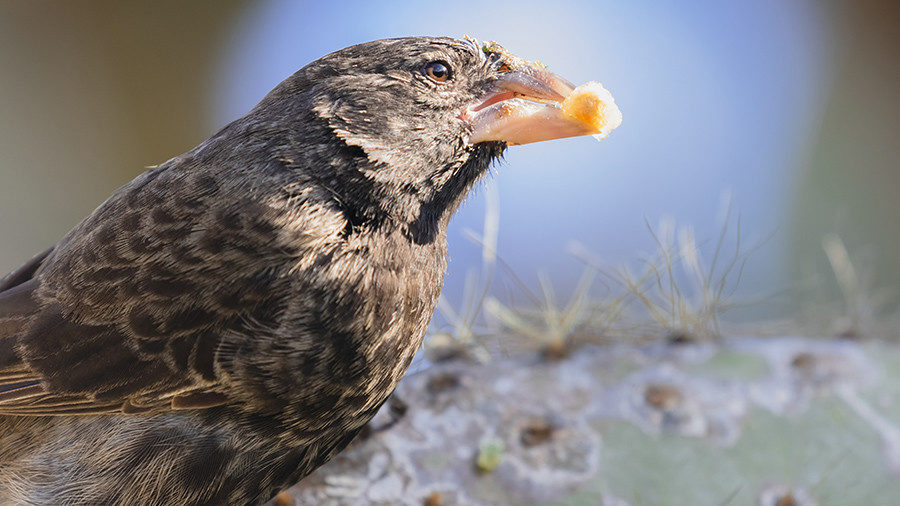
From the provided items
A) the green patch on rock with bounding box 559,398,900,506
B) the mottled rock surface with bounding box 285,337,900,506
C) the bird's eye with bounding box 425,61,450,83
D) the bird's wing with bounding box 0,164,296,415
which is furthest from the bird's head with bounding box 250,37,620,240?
the green patch on rock with bounding box 559,398,900,506

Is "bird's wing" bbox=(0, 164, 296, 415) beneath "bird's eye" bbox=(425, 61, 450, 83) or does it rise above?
beneath

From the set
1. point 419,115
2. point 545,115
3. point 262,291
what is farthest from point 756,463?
point 262,291

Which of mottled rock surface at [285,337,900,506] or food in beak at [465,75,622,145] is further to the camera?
mottled rock surface at [285,337,900,506]

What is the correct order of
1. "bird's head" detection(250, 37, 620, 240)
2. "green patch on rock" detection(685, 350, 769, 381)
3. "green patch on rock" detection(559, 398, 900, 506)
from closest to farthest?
"bird's head" detection(250, 37, 620, 240), "green patch on rock" detection(559, 398, 900, 506), "green patch on rock" detection(685, 350, 769, 381)

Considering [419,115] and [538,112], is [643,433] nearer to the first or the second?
[538,112]

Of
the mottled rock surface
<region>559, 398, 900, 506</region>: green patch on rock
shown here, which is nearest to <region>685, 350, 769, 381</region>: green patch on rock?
the mottled rock surface

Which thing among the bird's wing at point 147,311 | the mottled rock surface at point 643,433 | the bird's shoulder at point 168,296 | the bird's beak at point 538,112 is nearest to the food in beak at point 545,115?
the bird's beak at point 538,112

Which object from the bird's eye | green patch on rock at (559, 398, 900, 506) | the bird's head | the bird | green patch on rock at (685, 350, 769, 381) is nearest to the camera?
the bird

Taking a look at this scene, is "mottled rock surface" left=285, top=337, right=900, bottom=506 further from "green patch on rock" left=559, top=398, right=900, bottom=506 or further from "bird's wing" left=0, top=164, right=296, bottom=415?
"bird's wing" left=0, top=164, right=296, bottom=415

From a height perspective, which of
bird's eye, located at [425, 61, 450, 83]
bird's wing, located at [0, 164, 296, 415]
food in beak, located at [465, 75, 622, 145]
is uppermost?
bird's eye, located at [425, 61, 450, 83]
